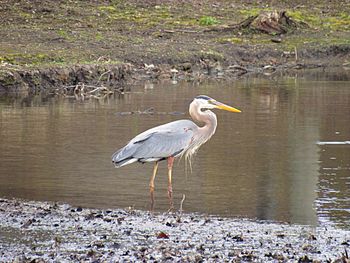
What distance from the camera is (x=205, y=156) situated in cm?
1397

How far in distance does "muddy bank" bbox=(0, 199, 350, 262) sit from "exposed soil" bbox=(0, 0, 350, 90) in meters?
14.8

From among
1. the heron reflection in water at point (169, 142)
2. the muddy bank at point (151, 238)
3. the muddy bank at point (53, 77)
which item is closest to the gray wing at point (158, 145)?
the heron reflection in water at point (169, 142)

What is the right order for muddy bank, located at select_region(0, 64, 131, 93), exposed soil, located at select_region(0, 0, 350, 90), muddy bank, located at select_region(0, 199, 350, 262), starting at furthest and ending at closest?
exposed soil, located at select_region(0, 0, 350, 90) → muddy bank, located at select_region(0, 64, 131, 93) → muddy bank, located at select_region(0, 199, 350, 262)

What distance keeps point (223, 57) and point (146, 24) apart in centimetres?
433

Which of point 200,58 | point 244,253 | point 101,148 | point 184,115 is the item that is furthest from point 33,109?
point 244,253

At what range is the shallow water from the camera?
35.2ft

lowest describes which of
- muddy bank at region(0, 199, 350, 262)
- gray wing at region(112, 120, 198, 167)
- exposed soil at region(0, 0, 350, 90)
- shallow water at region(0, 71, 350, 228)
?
muddy bank at region(0, 199, 350, 262)

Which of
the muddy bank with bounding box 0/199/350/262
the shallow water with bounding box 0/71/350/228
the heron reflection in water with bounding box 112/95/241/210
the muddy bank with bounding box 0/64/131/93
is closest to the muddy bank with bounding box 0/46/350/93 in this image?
the muddy bank with bounding box 0/64/131/93

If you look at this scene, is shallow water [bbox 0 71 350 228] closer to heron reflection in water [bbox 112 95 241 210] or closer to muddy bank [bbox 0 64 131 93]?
heron reflection in water [bbox 112 95 241 210]

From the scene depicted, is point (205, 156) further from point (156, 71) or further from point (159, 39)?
point (159, 39)

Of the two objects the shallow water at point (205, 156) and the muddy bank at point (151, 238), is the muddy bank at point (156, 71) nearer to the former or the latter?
the shallow water at point (205, 156)

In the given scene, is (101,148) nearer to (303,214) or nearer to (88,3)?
(303,214)

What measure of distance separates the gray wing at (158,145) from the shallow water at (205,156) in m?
0.50

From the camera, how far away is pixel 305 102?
21.9 m
